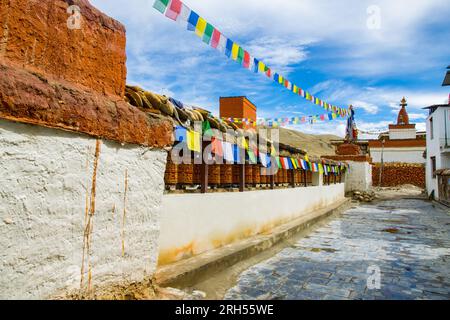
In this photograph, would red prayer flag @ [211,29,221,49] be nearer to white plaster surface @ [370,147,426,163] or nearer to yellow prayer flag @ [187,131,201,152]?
yellow prayer flag @ [187,131,201,152]

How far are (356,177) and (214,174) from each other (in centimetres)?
1786

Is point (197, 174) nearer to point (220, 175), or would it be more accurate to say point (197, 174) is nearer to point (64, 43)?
point (220, 175)

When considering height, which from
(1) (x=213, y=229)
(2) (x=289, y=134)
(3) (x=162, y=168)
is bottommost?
(1) (x=213, y=229)

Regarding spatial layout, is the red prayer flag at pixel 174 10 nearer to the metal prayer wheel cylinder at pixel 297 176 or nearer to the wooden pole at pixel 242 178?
the wooden pole at pixel 242 178

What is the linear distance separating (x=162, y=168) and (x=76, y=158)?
0.94 meters

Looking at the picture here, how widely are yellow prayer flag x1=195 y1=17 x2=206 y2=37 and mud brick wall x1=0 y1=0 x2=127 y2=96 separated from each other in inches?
93.8

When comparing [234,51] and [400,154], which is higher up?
[400,154]

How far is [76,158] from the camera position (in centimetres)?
220

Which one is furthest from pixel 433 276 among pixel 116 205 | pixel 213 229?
pixel 116 205

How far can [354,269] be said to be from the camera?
196 inches

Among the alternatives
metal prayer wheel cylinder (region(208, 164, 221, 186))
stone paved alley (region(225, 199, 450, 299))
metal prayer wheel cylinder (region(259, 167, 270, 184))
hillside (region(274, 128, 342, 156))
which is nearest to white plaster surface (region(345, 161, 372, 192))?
stone paved alley (region(225, 199, 450, 299))

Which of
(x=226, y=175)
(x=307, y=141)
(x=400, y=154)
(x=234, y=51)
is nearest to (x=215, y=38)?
(x=234, y=51)

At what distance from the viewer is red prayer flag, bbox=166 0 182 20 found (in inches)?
167
